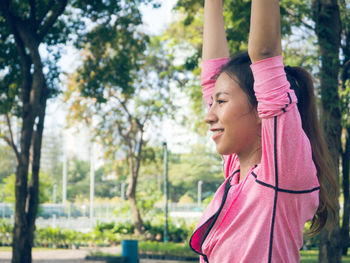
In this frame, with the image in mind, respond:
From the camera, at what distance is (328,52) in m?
8.95

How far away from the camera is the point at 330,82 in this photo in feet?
28.5

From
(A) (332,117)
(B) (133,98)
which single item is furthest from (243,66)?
(B) (133,98)

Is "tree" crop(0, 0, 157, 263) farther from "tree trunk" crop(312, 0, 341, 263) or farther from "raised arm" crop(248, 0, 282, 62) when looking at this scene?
"raised arm" crop(248, 0, 282, 62)

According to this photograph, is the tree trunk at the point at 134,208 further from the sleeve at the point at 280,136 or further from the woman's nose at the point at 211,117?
the sleeve at the point at 280,136

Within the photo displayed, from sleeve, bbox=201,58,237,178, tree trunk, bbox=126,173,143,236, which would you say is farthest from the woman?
tree trunk, bbox=126,173,143,236

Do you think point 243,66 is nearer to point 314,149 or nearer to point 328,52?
point 314,149

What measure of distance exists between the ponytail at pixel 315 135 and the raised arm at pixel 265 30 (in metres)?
0.18

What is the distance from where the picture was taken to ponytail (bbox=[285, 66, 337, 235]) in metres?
1.37

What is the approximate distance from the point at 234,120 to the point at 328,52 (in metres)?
8.09

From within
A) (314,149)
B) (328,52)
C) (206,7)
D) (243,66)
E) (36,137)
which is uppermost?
(328,52)

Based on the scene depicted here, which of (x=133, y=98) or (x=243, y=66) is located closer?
(x=243, y=66)

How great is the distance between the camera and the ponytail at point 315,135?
4.50 feet

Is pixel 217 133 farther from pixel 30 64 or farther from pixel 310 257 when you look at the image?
pixel 310 257

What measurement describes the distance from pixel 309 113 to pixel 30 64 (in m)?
8.76
